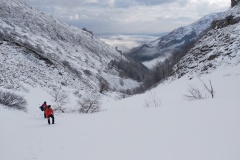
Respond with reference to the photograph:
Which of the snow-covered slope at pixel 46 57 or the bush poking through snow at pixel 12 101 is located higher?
the snow-covered slope at pixel 46 57

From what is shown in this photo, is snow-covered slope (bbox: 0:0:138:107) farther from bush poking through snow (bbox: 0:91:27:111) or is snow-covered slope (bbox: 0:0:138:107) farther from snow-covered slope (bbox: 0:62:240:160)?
snow-covered slope (bbox: 0:62:240:160)

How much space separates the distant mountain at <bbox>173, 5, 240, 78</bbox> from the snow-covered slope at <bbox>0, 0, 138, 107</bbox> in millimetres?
18451

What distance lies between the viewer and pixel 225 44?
116 feet

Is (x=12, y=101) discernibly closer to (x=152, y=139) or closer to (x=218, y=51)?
(x=152, y=139)

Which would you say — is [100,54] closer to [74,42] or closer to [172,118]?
[74,42]

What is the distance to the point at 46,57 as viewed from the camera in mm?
57406

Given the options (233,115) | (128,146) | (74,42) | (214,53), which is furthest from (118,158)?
(74,42)

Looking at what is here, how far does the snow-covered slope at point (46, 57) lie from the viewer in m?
42.2

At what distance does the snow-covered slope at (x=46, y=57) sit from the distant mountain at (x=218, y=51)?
18.5m

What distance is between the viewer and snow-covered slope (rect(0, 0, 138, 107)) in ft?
139

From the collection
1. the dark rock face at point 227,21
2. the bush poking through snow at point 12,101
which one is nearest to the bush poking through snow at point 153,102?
the bush poking through snow at point 12,101

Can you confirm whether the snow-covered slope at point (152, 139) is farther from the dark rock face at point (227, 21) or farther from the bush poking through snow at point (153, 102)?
the dark rock face at point (227, 21)

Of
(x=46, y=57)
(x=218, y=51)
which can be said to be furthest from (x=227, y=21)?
(x=46, y=57)

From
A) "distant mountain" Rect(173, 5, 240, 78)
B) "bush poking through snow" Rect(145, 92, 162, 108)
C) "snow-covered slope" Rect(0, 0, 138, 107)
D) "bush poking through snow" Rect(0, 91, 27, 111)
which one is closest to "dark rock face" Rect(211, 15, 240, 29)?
"distant mountain" Rect(173, 5, 240, 78)
